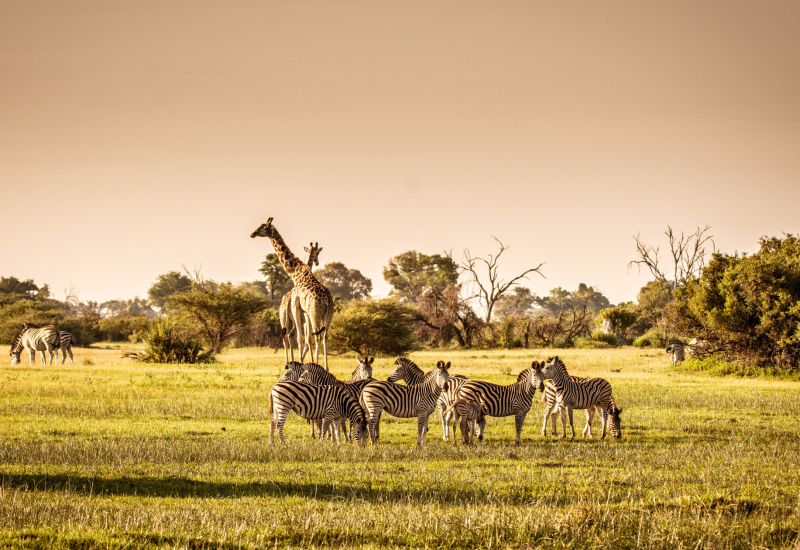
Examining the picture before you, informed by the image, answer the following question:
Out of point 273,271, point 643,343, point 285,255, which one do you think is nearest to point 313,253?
point 285,255

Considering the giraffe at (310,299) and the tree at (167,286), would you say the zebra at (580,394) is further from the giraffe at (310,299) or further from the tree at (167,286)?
the tree at (167,286)

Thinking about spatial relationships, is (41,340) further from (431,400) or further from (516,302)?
(516,302)

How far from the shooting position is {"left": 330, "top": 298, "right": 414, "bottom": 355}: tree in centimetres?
4122

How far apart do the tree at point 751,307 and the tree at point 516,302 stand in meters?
93.3

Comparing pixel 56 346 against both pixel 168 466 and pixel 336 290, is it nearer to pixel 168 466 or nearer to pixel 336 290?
pixel 168 466

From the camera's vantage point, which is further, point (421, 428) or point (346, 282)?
point (346, 282)

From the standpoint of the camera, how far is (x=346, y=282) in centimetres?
10881

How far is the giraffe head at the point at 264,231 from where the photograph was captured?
22609 mm

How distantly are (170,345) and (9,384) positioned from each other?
1319 centimetres

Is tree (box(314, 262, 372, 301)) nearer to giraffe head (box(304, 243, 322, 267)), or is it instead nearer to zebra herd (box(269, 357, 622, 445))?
giraffe head (box(304, 243, 322, 267))

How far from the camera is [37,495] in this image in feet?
23.3

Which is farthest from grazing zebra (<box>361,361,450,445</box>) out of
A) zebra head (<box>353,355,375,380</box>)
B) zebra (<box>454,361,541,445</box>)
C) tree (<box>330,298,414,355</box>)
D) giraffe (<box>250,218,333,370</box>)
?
tree (<box>330,298,414,355</box>)

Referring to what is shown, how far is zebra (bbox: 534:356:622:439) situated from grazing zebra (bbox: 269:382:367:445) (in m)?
3.62

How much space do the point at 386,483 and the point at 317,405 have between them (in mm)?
3180
